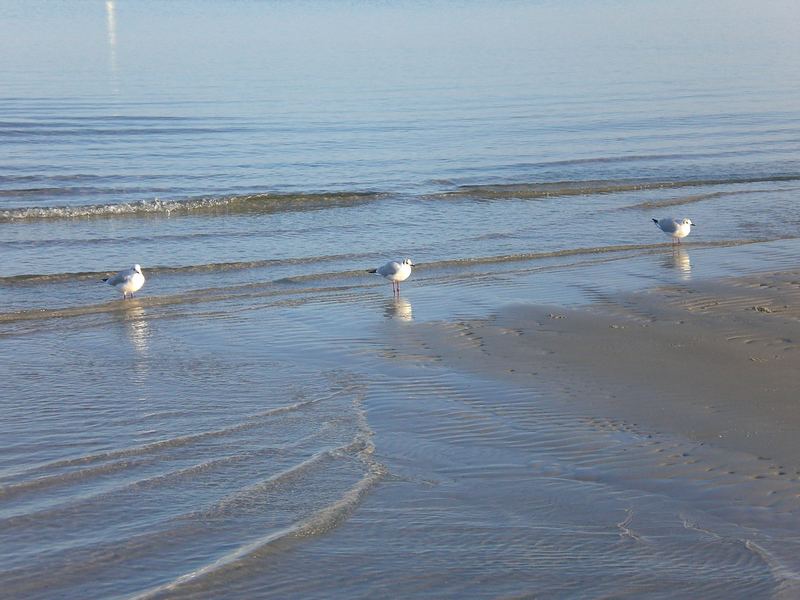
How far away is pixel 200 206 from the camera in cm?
1712

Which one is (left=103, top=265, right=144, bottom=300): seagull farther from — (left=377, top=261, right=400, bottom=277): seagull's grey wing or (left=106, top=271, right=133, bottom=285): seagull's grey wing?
(left=377, top=261, right=400, bottom=277): seagull's grey wing

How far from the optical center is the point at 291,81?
1276 inches

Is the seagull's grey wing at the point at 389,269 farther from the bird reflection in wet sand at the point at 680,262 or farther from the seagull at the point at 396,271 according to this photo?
the bird reflection in wet sand at the point at 680,262

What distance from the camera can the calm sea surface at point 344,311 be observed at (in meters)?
5.39

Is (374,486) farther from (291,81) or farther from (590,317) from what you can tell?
(291,81)

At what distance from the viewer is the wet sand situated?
7.11 meters

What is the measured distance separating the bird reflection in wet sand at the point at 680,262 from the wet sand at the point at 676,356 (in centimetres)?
72

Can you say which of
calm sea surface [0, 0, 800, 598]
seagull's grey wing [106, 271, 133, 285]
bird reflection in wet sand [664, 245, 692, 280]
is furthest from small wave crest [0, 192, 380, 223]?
bird reflection in wet sand [664, 245, 692, 280]

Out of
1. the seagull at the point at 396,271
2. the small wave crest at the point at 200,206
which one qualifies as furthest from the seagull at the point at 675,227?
the small wave crest at the point at 200,206

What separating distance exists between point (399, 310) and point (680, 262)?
376cm

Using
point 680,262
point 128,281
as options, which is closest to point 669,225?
point 680,262

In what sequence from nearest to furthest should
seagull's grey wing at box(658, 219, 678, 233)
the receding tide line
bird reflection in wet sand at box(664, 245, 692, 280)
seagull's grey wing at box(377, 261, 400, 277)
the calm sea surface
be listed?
the receding tide line, the calm sea surface, seagull's grey wing at box(377, 261, 400, 277), bird reflection in wet sand at box(664, 245, 692, 280), seagull's grey wing at box(658, 219, 678, 233)

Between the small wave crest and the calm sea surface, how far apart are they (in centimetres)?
6

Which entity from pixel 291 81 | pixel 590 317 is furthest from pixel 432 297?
pixel 291 81
